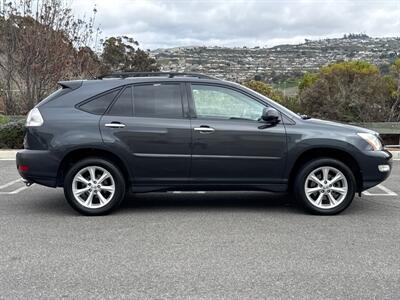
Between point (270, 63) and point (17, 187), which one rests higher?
point (270, 63)

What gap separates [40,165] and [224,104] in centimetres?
238

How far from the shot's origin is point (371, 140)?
6758 mm

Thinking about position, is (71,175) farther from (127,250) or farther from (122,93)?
(127,250)

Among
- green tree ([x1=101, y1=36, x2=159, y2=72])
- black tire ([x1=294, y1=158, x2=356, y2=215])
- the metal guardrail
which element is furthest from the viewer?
green tree ([x1=101, y1=36, x2=159, y2=72])

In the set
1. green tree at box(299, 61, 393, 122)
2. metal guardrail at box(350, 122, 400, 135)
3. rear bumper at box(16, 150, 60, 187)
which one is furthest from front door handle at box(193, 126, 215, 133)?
green tree at box(299, 61, 393, 122)

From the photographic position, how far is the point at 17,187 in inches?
342

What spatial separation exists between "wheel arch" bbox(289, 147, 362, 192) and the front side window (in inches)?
30.1

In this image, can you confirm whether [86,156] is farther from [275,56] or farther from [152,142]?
[275,56]

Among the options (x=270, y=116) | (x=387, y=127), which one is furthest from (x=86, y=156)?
(x=387, y=127)

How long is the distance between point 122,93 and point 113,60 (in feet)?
65.9

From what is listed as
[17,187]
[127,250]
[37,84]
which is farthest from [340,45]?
[127,250]

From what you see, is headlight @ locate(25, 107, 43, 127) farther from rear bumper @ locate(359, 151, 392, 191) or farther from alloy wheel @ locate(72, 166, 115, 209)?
rear bumper @ locate(359, 151, 392, 191)

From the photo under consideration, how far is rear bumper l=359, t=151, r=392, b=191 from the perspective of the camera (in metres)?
6.66

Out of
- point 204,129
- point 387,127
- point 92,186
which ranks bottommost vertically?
point 92,186
